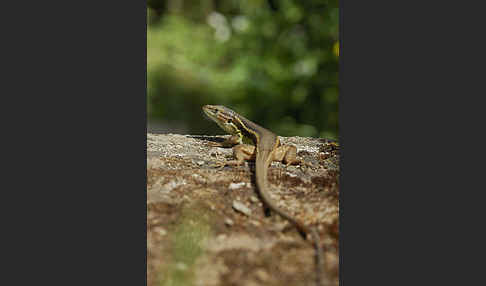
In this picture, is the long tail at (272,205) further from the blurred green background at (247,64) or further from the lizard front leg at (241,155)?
the blurred green background at (247,64)

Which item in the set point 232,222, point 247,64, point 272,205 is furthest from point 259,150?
point 247,64

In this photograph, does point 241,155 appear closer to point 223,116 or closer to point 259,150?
point 259,150

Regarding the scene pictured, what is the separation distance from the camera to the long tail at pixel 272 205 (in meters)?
2.02

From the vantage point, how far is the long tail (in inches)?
79.7

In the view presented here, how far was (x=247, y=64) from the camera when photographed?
536 cm

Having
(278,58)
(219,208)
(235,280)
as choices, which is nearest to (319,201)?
(219,208)

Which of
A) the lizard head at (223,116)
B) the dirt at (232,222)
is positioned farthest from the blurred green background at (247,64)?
the dirt at (232,222)

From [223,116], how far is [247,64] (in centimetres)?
162

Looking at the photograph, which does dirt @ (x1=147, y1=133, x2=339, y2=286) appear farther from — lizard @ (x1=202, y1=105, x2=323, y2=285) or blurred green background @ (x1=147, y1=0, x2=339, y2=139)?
blurred green background @ (x1=147, y1=0, x2=339, y2=139)

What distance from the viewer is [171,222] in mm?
2266

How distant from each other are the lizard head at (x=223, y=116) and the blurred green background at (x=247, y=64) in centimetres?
11

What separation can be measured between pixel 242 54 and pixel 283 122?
4.28ft

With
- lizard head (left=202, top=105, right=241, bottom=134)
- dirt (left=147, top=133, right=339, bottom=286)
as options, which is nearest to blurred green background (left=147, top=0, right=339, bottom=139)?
lizard head (left=202, top=105, right=241, bottom=134)

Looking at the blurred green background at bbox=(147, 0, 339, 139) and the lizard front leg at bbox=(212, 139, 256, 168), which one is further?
the blurred green background at bbox=(147, 0, 339, 139)
